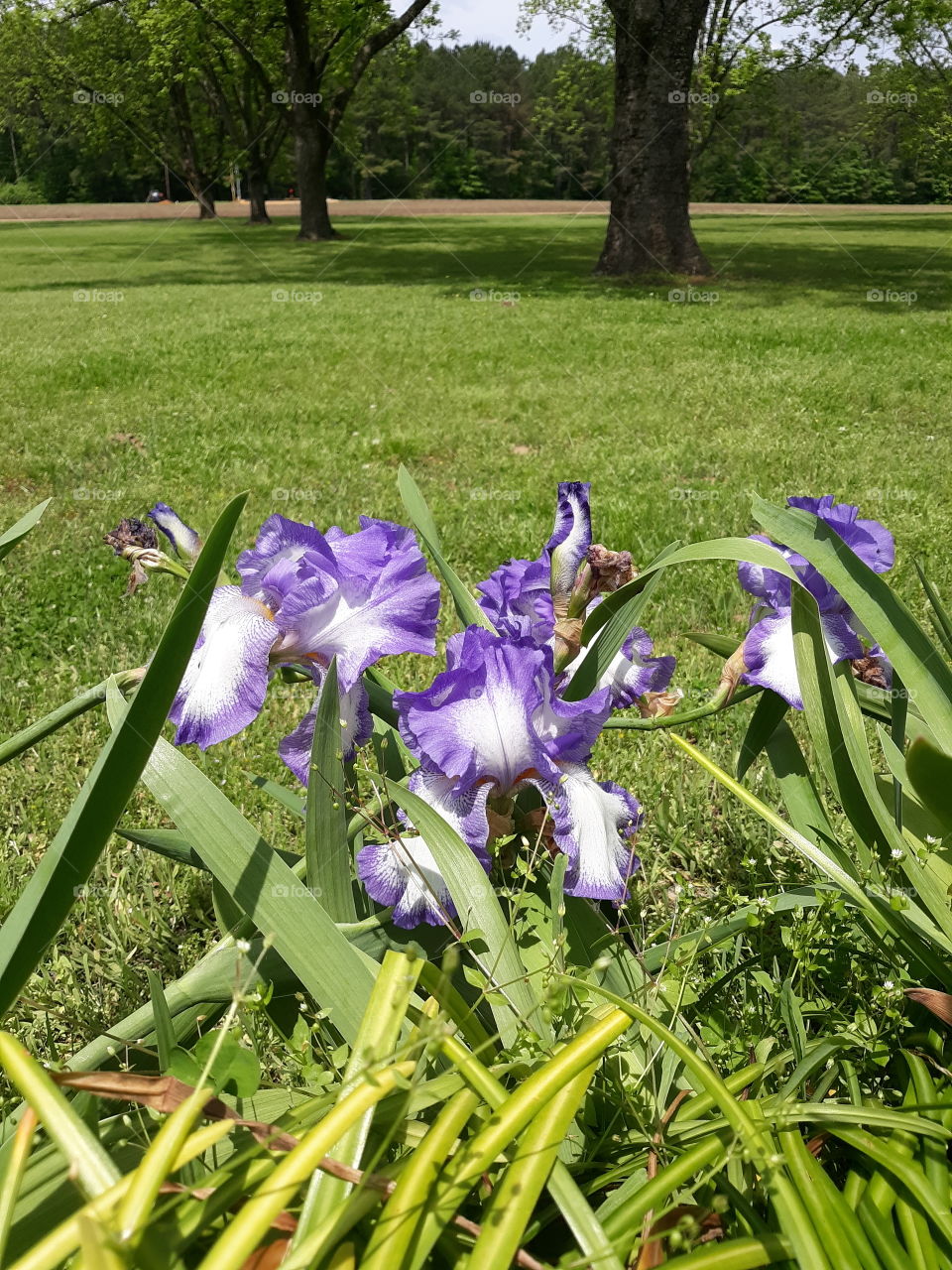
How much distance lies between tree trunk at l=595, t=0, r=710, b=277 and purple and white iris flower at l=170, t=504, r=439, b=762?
42.1 ft

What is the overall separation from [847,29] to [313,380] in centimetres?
1439

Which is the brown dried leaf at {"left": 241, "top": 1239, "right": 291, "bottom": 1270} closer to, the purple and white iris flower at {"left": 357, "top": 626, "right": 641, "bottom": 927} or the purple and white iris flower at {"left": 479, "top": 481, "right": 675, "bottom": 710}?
the purple and white iris flower at {"left": 357, "top": 626, "right": 641, "bottom": 927}

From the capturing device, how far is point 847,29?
1633 cm

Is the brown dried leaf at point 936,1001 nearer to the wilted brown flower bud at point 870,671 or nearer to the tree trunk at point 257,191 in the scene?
the wilted brown flower bud at point 870,671

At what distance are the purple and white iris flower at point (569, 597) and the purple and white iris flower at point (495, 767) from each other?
83 mm

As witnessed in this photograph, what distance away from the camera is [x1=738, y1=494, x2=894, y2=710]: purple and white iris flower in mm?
1031

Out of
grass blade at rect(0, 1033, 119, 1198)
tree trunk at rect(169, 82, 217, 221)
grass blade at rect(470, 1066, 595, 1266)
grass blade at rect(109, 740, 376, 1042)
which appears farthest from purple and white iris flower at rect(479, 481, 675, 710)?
tree trunk at rect(169, 82, 217, 221)

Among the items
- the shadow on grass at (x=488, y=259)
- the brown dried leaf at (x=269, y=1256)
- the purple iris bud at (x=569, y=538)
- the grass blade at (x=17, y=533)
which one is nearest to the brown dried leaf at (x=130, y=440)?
the grass blade at (x=17, y=533)

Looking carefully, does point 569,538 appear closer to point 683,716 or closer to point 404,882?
point 683,716

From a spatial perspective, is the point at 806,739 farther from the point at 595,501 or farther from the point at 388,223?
the point at 388,223

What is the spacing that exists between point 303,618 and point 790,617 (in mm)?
499

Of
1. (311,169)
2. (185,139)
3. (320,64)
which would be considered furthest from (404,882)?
(185,139)

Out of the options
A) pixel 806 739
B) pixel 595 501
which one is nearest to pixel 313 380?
pixel 595 501

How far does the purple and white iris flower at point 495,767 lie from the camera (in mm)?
884
